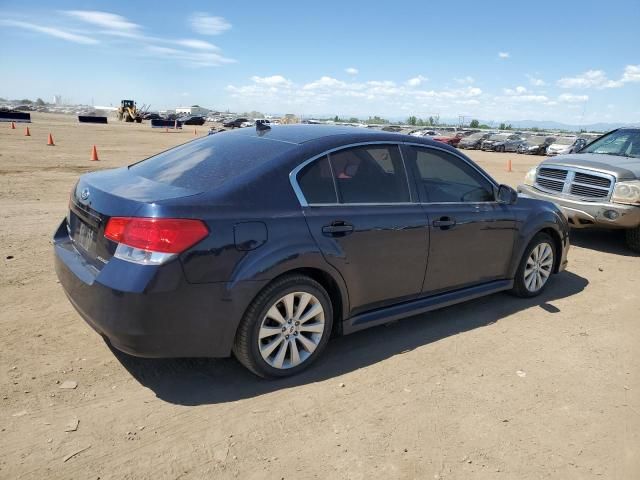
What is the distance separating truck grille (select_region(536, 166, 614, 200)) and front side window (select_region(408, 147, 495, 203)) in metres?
3.69

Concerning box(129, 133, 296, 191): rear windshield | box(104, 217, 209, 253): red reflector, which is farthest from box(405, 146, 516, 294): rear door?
box(104, 217, 209, 253): red reflector

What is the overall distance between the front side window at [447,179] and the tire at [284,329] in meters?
1.42

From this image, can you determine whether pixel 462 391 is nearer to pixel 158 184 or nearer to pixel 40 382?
pixel 158 184

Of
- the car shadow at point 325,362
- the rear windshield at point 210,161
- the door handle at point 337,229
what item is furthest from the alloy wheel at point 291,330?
the rear windshield at point 210,161

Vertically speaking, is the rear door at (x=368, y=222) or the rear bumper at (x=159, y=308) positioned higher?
the rear door at (x=368, y=222)

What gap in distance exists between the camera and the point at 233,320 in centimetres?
314

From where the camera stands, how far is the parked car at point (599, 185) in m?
7.29

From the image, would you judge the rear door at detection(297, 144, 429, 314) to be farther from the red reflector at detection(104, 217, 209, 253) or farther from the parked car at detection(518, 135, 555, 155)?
the parked car at detection(518, 135, 555, 155)

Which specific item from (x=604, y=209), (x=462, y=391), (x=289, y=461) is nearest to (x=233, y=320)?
(x=289, y=461)

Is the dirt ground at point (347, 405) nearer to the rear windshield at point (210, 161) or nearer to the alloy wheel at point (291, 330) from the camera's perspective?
the alloy wheel at point (291, 330)

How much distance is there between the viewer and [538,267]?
17.7 ft

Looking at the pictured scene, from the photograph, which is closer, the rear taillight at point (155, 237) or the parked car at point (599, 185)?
the rear taillight at point (155, 237)

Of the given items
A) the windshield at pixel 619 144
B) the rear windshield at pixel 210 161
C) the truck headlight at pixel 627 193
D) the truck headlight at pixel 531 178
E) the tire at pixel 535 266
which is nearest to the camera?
the rear windshield at pixel 210 161

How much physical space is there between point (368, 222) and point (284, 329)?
1.00 m
